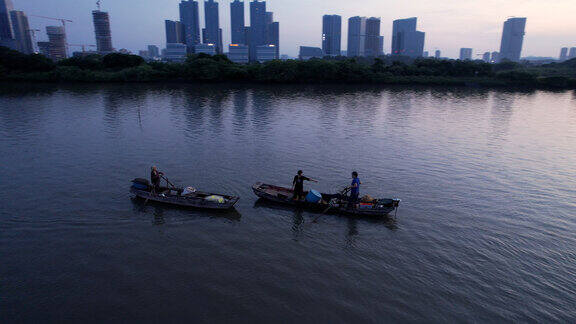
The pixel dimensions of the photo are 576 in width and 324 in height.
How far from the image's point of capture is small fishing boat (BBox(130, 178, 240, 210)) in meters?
17.7

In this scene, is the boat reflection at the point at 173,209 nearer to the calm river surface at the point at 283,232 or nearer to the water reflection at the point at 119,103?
the calm river surface at the point at 283,232

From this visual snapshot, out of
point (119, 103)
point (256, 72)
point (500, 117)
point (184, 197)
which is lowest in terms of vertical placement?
point (184, 197)

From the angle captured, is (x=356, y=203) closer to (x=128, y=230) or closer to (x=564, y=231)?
(x=564, y=231)

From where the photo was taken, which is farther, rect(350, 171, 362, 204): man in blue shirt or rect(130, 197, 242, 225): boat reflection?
rect(350, 171, 362, 204): man in blue shirt

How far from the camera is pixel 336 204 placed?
17.9m

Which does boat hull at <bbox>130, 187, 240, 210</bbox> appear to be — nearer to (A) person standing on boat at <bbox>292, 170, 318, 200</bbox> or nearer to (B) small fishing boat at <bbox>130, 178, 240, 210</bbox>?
(B) small fishing boat at <bbox>130, 178, 240, 210</bbox>

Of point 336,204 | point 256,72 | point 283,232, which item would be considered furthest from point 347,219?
point 256,72

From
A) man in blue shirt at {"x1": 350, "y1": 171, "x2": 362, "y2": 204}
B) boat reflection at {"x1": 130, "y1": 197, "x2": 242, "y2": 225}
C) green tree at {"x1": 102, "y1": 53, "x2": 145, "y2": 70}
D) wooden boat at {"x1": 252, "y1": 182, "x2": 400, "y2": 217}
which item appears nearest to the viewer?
wooden boat at {"x1": 252, "y1": 182, "x2": 400, "y2": 217}

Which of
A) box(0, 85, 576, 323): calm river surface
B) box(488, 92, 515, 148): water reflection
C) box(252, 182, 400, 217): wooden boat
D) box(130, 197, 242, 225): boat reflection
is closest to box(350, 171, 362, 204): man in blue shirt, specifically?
box(252, 182, 400, 217): wooden boat

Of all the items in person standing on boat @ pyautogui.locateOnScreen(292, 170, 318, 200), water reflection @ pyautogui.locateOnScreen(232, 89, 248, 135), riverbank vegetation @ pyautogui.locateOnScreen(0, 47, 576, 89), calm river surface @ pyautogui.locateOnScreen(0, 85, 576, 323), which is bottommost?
calm river surface @ pyautogui.locateOnScreen(0, 85, 576, 323)

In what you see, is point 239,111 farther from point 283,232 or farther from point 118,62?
point 118,62

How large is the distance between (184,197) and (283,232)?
587cm

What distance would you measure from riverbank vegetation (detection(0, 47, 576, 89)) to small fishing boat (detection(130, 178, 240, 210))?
6614cm

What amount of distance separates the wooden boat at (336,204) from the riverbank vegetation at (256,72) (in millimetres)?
67838
